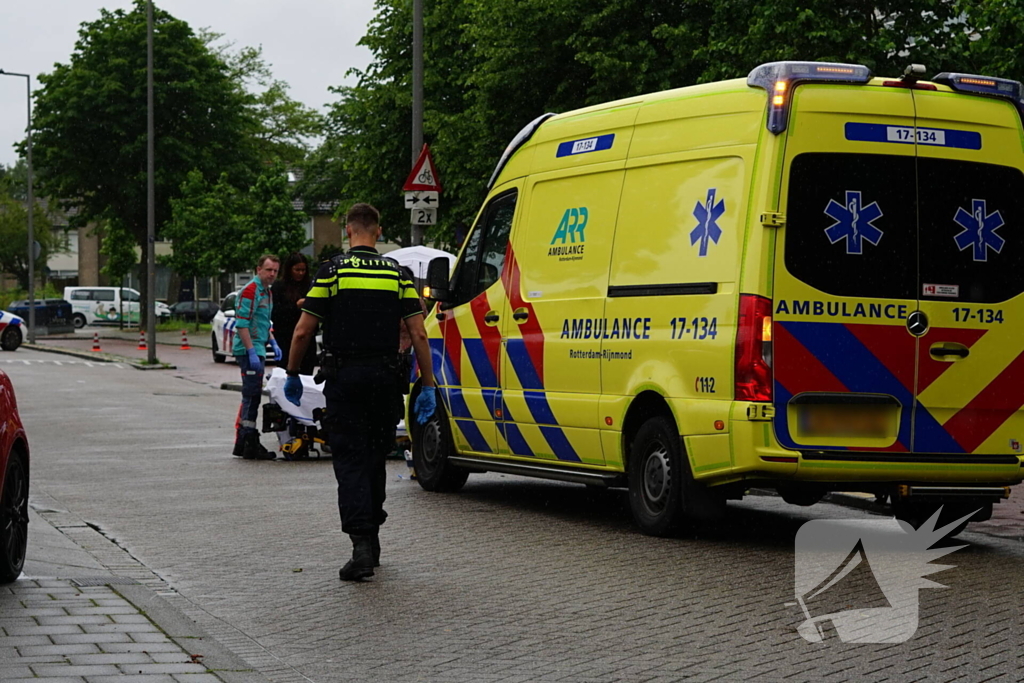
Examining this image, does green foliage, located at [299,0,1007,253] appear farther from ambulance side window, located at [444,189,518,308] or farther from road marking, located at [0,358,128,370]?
road marking, located at [0,358,128,370]

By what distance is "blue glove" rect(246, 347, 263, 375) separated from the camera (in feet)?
47.8

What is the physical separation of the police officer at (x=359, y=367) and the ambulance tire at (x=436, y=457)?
3.36 m

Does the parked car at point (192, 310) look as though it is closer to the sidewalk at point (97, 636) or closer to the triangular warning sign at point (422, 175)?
the triangular warning sign at point (422, 175)

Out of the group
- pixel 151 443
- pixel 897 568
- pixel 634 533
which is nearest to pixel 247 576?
pixel 634 533

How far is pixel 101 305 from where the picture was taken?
2783 inches

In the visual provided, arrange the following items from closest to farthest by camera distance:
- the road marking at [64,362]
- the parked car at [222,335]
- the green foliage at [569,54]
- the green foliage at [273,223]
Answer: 1. the green foliage at [569,54]
2. the road marking at [64,362]
3. the parked car at [222,335]
4. the green foliage at [273,223]

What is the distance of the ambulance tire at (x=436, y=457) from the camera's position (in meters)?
11.5

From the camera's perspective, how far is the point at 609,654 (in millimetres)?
6059

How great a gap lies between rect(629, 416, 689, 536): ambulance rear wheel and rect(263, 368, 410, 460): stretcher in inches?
202

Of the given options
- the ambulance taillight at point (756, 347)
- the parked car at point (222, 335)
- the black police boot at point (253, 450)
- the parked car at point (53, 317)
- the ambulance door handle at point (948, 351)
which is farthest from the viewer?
the parked car at point (53, 317)

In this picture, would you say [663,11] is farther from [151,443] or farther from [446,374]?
[446,374]

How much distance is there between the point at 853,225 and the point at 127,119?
53084 mm

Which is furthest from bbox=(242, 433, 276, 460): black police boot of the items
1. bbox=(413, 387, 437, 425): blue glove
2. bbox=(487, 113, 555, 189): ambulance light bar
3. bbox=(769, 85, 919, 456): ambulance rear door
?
bbox=(769, 85, 919, 456): ambulance rear door

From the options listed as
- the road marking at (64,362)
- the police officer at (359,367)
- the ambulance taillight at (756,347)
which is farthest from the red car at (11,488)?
the road marking at (64,362)
